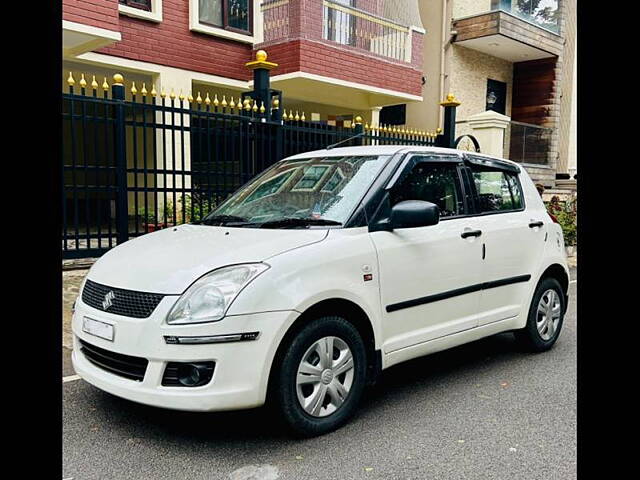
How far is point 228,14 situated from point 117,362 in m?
11.7

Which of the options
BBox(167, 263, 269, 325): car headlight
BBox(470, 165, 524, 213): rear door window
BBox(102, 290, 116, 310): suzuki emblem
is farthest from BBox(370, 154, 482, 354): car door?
BBox(102, 290, 116, 310): suzuki emblem

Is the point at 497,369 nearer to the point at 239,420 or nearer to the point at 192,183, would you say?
the point at 239,420

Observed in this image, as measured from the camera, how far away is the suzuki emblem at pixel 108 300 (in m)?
3.46

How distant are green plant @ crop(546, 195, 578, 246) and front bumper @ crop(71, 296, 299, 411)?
1003 cm

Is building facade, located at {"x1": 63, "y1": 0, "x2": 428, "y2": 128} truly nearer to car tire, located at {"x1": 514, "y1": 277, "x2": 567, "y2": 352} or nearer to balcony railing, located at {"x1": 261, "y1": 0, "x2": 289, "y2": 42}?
balcony railing, located at {"x1": 261, "y1": 0, "x2": 289, "y2": 42}

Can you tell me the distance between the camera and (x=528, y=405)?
4094mm

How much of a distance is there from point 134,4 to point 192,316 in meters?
10.7

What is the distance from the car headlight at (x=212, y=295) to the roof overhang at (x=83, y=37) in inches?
307

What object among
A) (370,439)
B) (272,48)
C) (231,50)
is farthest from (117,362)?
(231,50)

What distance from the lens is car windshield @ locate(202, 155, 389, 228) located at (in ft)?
13.3

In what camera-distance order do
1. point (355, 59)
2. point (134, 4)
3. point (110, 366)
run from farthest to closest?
point (355, 59)
point (134, 4)
point (110, 366)
